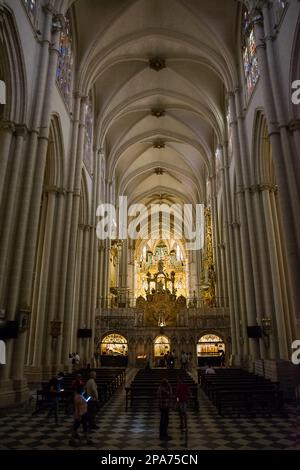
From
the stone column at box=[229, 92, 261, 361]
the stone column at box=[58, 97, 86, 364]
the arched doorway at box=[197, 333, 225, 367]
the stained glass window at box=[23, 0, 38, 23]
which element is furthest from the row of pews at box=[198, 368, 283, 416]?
the stained glass window at box=[23, 0, 38, 23]

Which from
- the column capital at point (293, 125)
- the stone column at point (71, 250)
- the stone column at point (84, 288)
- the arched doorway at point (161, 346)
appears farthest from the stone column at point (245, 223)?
the stone column at point (84, 288)

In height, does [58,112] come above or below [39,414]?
above

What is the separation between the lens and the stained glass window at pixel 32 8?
1345cm

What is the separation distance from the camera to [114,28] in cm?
2117

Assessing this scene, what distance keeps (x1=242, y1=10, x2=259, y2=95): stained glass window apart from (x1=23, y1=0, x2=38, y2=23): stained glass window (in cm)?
1089

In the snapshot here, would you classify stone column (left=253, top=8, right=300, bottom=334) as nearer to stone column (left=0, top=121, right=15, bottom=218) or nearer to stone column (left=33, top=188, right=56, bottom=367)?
stone column (left=0, top=121, right=15, bottom=218)

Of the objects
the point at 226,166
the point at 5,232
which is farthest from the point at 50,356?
the point at 226,166

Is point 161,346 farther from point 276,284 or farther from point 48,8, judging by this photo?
point 48,8

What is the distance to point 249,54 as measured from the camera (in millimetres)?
19000

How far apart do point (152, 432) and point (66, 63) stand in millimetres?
19225

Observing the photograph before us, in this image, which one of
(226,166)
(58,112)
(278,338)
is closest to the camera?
(278,338)

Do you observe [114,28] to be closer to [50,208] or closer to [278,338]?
[50,208]

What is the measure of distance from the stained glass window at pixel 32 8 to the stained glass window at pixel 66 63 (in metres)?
3.45
